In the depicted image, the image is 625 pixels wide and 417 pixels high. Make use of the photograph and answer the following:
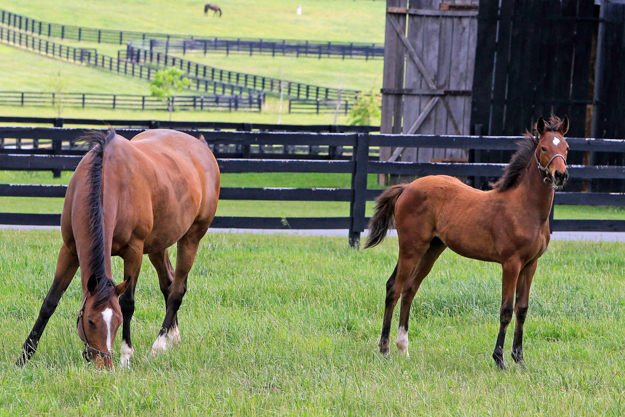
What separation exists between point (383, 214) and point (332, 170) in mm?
3813

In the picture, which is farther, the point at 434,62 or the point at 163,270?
the point at 434,62

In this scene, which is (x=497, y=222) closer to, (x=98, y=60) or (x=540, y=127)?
(x=540, y=127)

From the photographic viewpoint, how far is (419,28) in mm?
15820

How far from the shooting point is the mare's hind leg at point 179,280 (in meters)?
5.15

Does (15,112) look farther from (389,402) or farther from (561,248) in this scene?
(389,402)

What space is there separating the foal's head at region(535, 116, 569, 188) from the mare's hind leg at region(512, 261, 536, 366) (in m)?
0.72

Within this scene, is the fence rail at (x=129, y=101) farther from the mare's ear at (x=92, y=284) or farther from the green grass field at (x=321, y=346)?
the mare's ear at (x=92, y=284)

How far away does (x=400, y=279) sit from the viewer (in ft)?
17.1

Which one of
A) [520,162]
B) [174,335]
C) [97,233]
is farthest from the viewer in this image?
[174,335]

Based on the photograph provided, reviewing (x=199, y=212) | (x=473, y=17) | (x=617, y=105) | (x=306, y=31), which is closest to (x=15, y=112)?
(x=473, y=17)

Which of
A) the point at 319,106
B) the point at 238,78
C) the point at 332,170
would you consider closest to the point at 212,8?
the point at 238,78

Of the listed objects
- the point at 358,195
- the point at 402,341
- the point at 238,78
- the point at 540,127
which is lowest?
the point at 402,341

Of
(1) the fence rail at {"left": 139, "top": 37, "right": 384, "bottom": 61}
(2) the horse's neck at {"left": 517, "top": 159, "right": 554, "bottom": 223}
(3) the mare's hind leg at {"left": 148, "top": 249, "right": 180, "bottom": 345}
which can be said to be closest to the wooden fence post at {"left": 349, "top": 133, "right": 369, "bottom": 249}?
(3) the mare's hind leg at {"left": 148, "top": 249, "right": 180, "bottom": 345}

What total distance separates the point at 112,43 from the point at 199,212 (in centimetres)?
7026
